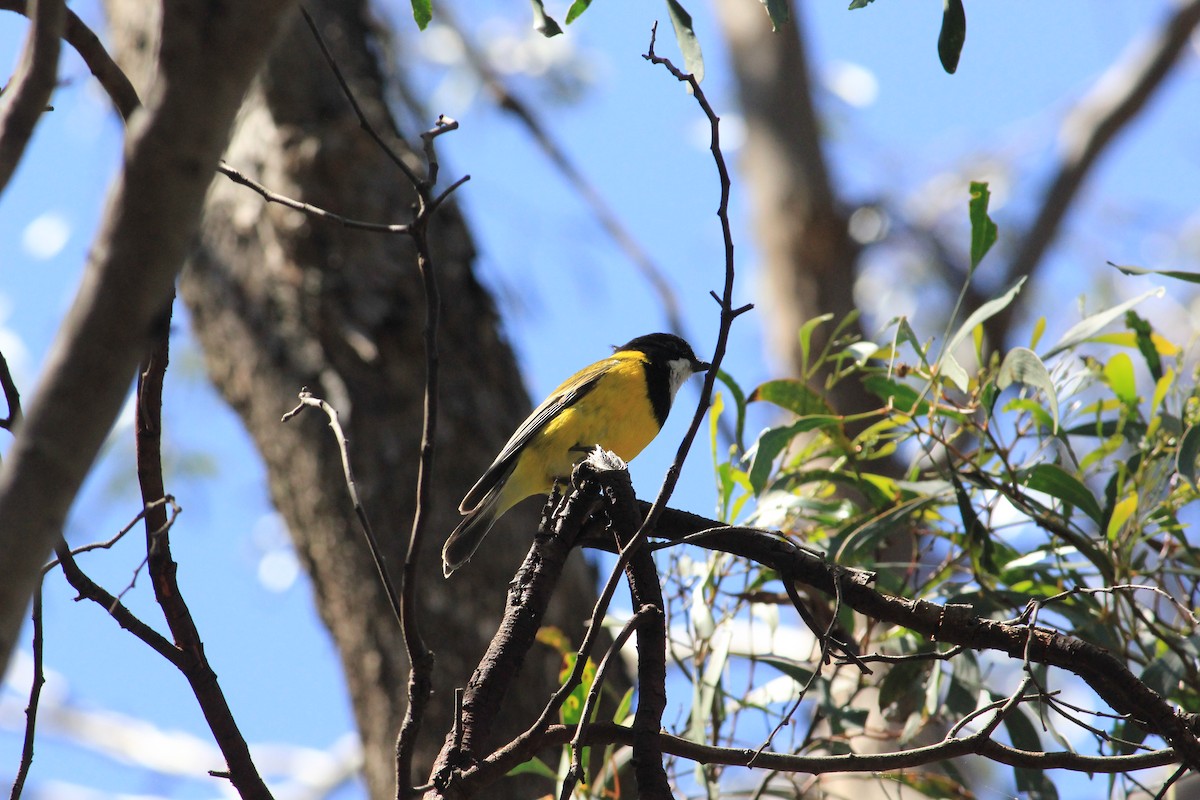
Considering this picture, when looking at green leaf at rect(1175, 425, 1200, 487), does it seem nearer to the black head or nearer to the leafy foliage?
the leafy foliage

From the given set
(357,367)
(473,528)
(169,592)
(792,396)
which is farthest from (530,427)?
(169,592)

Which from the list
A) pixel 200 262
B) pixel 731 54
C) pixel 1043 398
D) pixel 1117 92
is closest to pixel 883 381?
pixel 1043 398

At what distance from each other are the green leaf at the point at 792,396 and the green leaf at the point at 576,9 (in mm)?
1066

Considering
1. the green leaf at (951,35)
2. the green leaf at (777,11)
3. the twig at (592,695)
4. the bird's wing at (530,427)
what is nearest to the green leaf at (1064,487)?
the green leaf at (951,35)

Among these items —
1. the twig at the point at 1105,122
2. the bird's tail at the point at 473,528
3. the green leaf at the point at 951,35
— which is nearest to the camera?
the green leaf at the point at 951,35

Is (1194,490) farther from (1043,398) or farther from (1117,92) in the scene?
(1117,92)

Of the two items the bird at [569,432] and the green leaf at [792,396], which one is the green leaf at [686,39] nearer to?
the green leaf at [792,396]

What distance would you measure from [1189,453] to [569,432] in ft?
6.93

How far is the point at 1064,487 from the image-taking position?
102 inches

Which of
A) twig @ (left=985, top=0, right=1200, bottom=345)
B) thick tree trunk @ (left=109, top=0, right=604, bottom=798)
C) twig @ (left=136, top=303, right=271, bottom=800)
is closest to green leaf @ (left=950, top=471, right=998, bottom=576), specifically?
thick tree trunk @ (left=109, top=0, right=604, bottom=798)

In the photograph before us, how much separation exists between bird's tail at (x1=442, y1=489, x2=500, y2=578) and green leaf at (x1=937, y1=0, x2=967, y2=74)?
6.88ft

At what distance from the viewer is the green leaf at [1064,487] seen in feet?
8.41

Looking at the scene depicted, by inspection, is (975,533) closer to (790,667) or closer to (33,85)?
(790,667)

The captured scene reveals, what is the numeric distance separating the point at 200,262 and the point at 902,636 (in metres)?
3.04
